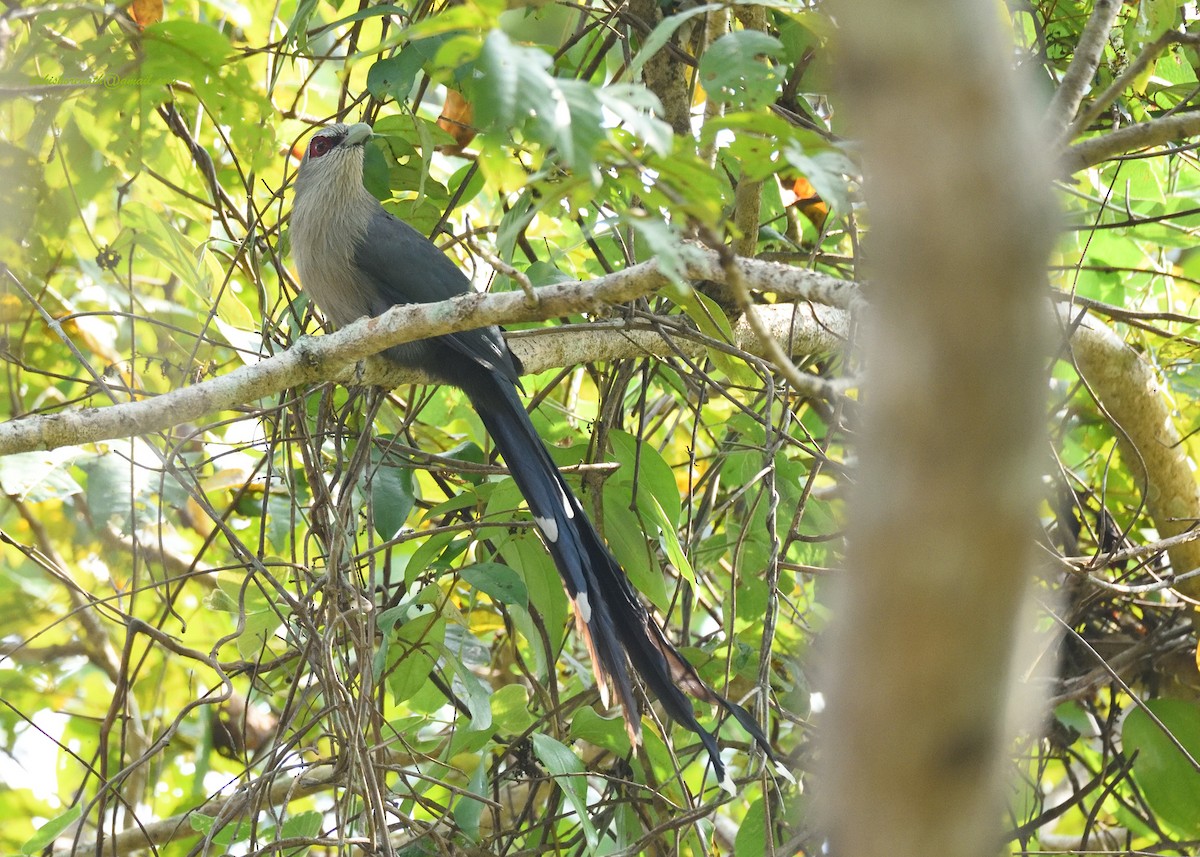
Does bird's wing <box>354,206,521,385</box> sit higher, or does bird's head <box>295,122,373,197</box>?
bird's head <box>295,122,373,197</box>

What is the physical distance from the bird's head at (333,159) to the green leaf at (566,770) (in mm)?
1664

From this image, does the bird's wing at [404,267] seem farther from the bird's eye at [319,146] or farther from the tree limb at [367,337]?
the tree limb at [367,337]

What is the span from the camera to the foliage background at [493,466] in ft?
6.71

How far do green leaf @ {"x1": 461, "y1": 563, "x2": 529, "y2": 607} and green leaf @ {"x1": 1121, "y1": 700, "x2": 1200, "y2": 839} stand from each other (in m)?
1.52

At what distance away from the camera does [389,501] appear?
2.41m

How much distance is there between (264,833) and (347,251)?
147cm

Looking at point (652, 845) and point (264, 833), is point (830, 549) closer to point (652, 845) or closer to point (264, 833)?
point (652, 845)

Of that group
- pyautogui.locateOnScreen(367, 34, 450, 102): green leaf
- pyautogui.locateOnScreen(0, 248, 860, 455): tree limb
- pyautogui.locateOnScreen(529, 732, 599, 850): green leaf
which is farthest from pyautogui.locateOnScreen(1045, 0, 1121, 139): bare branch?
pyautogui.locateOnScreen(529, 732, 599, 850): green leaf

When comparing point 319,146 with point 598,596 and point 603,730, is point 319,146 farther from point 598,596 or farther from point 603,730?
point 603,730

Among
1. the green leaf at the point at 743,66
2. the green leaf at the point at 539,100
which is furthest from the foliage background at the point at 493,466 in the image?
the green leaf at the point at 539,100

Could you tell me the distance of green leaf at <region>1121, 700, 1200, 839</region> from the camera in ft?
8.41

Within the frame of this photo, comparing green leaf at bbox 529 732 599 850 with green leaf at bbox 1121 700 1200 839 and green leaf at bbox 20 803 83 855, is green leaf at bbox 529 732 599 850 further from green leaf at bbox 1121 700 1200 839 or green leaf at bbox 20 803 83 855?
green leaf at bbox 1121 700 1200 839

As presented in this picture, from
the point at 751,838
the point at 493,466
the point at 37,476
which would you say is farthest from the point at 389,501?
the point at 751,838

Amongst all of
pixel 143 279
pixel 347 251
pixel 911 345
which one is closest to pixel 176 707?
pixel 143 279
